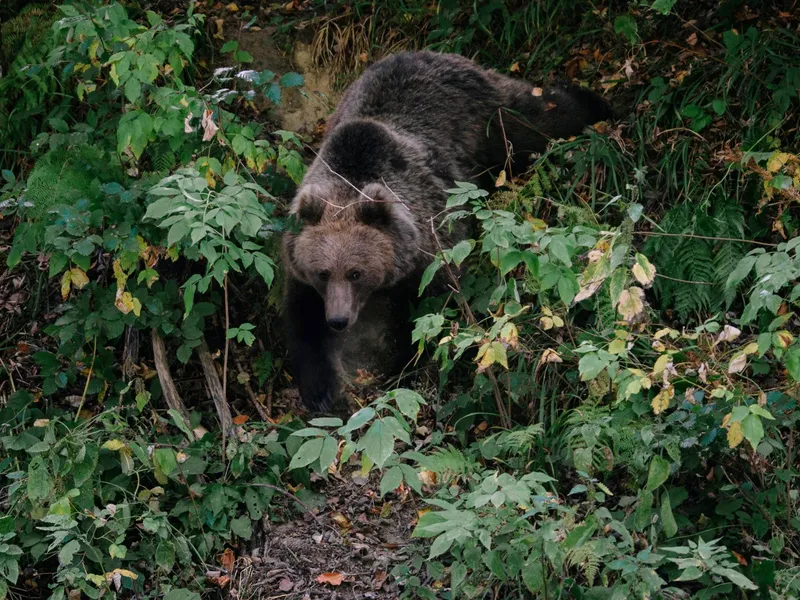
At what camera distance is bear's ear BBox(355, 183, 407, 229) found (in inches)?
233

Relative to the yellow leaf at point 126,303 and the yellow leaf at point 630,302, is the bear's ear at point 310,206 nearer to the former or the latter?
the yellow leaf at point 126,303

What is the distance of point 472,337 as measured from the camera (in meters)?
4.22

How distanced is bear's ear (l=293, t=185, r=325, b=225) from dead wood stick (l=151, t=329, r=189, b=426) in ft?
4.00

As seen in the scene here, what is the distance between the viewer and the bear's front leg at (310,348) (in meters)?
6.15

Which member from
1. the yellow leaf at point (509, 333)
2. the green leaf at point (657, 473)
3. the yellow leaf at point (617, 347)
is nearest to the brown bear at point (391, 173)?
the yellow leaf at point (509, 333)

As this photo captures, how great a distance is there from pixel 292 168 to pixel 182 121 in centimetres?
74

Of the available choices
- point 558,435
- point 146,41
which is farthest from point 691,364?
point 146,41

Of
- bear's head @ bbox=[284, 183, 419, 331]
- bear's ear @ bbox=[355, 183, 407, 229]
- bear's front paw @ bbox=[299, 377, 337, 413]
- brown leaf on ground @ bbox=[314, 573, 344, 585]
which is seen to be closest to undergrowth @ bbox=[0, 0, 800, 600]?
bear's front paw @ bbox=[299, 377, 337, 413]

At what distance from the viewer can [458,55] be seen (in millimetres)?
7125

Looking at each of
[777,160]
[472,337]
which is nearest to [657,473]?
[472,337]

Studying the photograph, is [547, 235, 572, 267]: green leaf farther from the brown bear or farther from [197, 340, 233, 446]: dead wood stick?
[197, 340, 233, 446]: dead wood stick

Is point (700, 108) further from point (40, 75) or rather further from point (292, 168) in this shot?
point (40, 75)

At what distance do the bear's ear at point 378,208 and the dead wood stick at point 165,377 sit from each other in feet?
5.00

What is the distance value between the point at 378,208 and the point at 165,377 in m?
1.72
